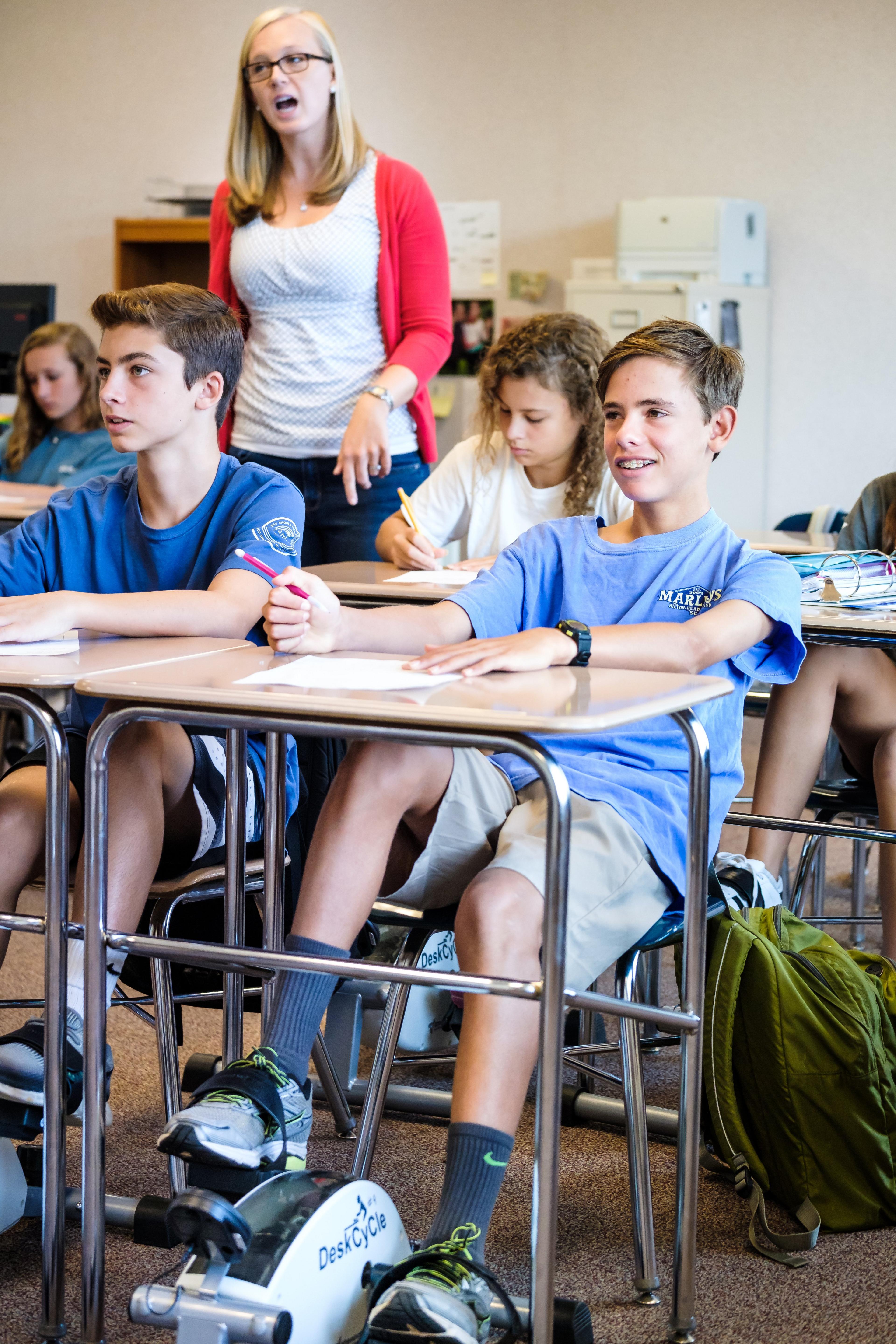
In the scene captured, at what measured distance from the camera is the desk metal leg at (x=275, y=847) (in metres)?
1.54

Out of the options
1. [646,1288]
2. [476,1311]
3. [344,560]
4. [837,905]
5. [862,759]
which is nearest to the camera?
[476,1311]

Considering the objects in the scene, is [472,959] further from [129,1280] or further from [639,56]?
[639,56]

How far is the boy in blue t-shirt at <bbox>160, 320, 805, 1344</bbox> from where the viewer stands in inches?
48.8

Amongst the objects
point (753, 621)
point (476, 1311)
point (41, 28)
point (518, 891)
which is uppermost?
point (41, 28)

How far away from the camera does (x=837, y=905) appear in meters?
2.97

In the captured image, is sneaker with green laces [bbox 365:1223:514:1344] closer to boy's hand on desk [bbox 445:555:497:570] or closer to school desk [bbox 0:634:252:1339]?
school desk [bbox 0:634:252:1339]

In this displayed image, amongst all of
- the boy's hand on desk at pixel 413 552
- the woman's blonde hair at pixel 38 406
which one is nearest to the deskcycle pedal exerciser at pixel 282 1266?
the boy's hand on desk at pixel 413 552

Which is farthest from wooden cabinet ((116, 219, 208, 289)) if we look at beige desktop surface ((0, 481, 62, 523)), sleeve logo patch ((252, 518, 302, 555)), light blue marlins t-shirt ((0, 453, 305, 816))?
sleeve logo patch ((252, 518, 302, 555))

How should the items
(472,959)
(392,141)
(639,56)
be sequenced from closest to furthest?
(472,959) → (639,56) → (392,141)

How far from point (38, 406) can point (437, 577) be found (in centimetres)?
198

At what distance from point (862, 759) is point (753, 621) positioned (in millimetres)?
736

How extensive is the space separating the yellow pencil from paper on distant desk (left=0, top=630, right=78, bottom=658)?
0.61 meters

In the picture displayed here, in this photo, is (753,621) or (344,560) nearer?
(753,621)

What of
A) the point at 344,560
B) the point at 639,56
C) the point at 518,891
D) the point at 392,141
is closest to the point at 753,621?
the point at 518,891
